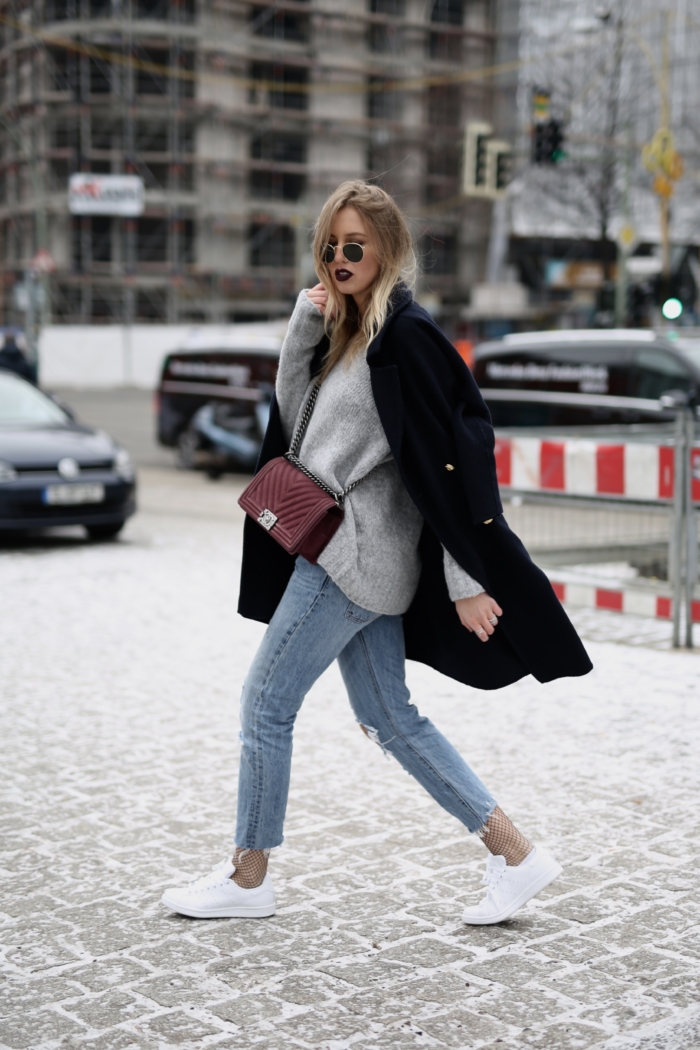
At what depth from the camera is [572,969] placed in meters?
3.29

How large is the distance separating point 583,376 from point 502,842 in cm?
1039

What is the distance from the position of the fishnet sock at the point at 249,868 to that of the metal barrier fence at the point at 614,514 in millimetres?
4084

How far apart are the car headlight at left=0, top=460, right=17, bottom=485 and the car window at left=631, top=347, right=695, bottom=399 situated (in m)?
5.76

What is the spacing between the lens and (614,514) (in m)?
7.59

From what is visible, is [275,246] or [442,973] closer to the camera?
[442,973]

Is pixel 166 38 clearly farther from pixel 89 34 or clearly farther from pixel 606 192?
pixel 606 192

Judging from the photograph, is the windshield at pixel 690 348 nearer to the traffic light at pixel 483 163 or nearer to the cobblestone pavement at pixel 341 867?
the cobblestone pavement at pixel 341 867

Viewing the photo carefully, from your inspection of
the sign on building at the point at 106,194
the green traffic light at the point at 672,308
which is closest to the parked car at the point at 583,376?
the green traffic light at the point at 672,308

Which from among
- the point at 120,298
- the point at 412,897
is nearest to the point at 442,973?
the point at 412,897

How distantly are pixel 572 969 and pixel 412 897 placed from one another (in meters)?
0.62

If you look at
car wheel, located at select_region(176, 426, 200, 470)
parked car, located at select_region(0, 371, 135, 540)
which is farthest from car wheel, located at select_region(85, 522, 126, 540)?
car wheel, located at select_region(176, 426, 200, 470)

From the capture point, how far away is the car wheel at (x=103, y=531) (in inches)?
462

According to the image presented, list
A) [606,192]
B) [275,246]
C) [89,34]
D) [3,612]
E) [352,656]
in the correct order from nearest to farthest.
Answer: [352,656] < [3,612] < [606,192] < [89,34] < [275,246]

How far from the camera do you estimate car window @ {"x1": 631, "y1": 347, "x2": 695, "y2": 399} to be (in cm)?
1274
